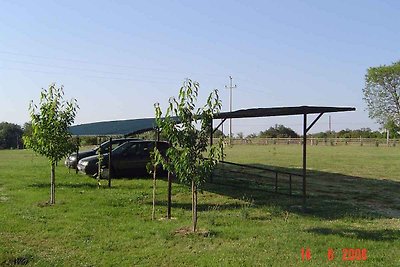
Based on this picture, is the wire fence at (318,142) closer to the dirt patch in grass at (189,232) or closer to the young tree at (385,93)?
the young tree at (385,93)

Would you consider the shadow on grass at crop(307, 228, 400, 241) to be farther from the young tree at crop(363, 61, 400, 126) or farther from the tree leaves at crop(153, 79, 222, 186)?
the young tree at crop(363, 61, 400, 126)

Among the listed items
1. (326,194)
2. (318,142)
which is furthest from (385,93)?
(326,194)

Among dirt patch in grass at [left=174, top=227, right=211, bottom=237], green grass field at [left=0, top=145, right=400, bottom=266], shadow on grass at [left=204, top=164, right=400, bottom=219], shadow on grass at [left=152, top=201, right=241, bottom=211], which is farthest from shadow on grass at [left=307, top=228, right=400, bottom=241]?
shadow on grass at [left=152, top=201, right=241, bottom=211]

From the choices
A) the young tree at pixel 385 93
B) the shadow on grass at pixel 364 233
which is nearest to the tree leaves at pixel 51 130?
the shadow on grass at pixel 364 233

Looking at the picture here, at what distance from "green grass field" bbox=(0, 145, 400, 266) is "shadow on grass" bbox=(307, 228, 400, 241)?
18mm

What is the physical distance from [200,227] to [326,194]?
6624mm

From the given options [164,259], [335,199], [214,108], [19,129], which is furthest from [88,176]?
[19,129]

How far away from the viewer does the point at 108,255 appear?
22.3 ft

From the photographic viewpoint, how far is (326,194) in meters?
14.1

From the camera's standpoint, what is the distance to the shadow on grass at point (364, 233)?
7.97m

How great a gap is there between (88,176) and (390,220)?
1167cm

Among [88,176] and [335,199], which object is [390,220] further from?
[88,176]

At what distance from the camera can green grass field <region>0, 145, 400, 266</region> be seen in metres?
6.68

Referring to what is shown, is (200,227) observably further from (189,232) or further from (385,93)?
(385,93)
